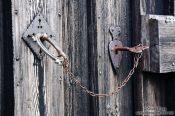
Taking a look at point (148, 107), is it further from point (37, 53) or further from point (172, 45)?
point (37, 53)

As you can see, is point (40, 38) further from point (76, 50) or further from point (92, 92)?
point (92, 92)

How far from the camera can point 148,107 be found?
2.24 meters

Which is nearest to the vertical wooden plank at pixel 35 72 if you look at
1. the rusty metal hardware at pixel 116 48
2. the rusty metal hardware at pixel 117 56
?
the rusty metal hardware at pixel 117 56

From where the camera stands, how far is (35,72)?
67.7 inches

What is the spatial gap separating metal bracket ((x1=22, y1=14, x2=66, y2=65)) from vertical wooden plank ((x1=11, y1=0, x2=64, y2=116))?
2 centimetres

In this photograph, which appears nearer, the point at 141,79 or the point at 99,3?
the point at 99,3

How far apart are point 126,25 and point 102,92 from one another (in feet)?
1.19

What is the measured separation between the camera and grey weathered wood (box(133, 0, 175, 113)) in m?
2.15

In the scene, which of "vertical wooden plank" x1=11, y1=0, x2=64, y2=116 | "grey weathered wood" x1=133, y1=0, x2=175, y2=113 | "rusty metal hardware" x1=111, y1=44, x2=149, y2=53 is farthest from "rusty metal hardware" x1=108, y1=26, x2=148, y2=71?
"vertical wooden plank" x1=11, y1=0, x2=64, y2=116

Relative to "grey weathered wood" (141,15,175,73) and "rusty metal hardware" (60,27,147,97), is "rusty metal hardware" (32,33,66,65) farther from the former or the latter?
"grey weathered wood" (141,15,175,73)

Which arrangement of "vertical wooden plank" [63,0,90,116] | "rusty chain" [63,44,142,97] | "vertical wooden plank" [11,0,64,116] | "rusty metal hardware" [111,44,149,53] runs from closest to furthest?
1. "vertical wooden plank" [11,0,64,116]
2. "rusty chain" [63,44,142,97]
3. "vertical wooden plank" [63,0,90,116]
4. "rusty metal hardware" [111,44,149,53]

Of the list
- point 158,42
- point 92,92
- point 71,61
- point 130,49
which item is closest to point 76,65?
point 71,61

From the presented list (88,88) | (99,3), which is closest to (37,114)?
(88,88)

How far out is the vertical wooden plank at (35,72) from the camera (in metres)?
1.66
